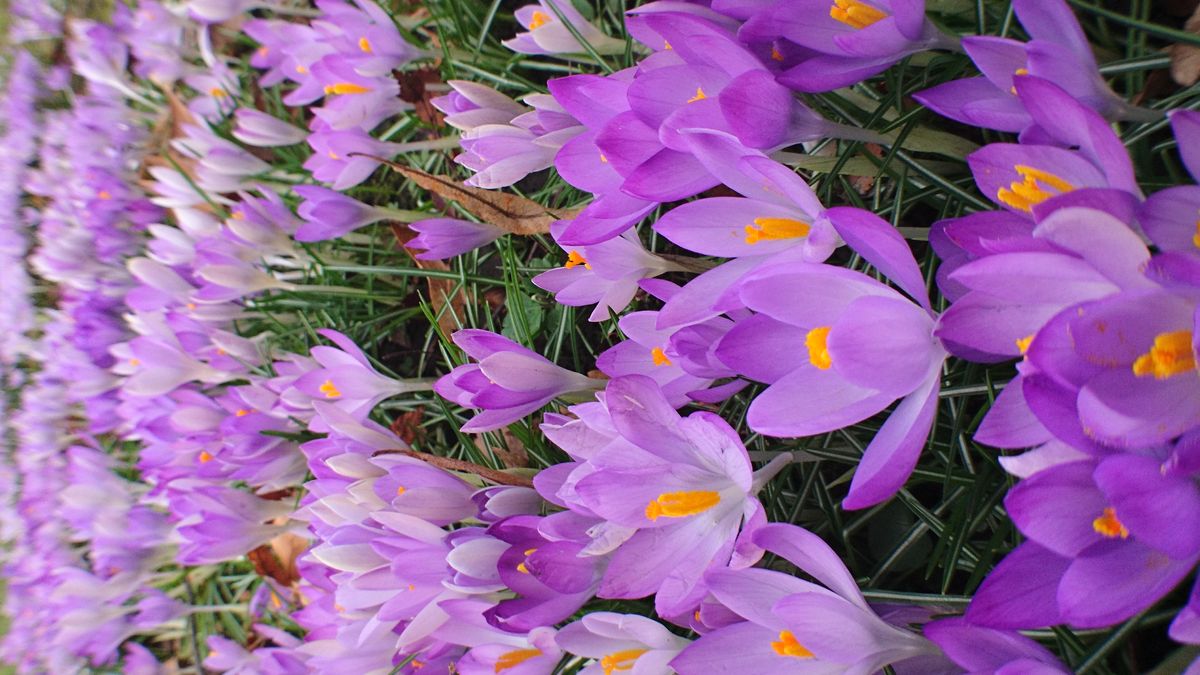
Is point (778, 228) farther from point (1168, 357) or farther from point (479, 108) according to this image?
point (479, 108)

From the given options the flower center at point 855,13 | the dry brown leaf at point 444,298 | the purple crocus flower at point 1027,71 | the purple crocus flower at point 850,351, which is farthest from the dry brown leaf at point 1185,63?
the dry brown leaf at point 444,298

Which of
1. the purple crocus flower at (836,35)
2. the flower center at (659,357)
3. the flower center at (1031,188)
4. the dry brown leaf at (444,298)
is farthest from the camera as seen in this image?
the dry brown leaf at (444,298)

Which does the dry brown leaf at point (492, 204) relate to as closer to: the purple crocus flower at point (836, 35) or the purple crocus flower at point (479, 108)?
the purple crocus flower at point (479, 108)

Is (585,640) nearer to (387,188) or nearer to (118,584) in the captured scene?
(387,188)

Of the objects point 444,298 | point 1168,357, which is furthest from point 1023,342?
point 444,298

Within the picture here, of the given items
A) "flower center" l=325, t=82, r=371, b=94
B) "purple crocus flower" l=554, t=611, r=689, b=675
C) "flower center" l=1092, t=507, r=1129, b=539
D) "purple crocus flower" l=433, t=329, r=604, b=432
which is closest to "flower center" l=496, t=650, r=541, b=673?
"purple crocus flower" l=554, t=611, r=689, b=675

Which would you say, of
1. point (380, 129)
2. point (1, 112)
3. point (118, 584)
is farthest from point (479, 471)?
point (1, 112)

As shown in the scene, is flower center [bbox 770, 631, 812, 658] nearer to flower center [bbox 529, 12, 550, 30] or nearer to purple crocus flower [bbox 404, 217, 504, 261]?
purple crocus flower [bbox 404, 217, 504, 261]
